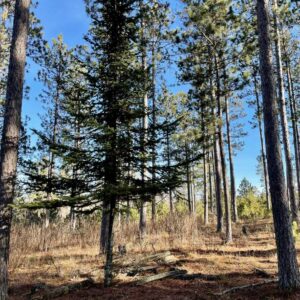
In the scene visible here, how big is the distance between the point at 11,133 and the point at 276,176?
5197mm

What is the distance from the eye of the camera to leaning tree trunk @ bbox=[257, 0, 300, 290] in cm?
501

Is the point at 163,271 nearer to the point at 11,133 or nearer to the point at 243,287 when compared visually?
the point at 243,287

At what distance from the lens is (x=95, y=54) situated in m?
7.58

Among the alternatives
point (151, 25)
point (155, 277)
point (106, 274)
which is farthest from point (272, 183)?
point (151, 25)

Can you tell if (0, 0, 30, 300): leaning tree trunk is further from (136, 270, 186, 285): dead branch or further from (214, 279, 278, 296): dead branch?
(214, 279, 278, 296): dead branch

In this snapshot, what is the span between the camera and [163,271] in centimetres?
742

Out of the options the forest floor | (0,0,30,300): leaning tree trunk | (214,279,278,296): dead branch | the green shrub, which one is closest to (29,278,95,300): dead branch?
the forest floor

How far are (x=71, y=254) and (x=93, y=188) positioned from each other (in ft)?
15.8

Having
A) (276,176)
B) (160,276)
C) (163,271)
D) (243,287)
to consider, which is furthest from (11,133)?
(243,287)

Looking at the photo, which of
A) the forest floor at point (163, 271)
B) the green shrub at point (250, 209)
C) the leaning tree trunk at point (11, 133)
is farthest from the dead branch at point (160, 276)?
the green shrub at point (250, 209)

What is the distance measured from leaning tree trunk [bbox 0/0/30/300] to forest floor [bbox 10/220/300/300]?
126cm

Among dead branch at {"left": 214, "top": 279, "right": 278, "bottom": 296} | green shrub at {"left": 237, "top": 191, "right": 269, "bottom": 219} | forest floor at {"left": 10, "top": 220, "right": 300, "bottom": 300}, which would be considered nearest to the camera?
A: dead branch at {"left": 214, "top": 279, "right": 278, "bottom": 296}

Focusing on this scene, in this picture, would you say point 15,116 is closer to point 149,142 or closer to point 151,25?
point 149,142

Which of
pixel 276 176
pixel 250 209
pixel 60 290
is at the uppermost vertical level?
pixel 276 176
